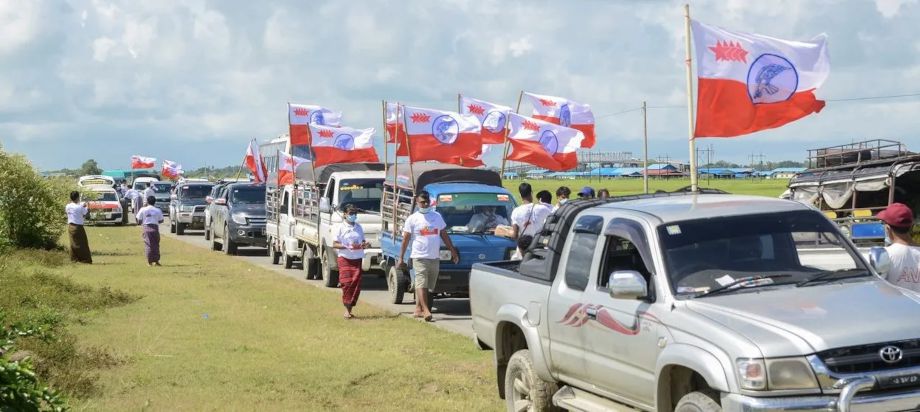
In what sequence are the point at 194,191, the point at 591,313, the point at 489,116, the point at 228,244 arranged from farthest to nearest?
the point at 194,191 → the point at 228,244 → the point at 489,116 → the point at 591,313

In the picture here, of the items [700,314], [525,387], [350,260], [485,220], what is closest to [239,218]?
[485,220]

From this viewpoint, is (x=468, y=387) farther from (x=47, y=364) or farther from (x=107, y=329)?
(x=107, y=329)

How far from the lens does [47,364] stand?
1095 cm

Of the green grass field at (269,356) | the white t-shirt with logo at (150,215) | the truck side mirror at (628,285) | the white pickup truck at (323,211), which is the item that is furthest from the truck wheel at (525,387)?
the white t-shirt with logo at (150,215)

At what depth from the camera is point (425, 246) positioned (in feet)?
54.6

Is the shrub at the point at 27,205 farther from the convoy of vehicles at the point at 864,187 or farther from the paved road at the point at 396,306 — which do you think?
the convoy of vehicles at the point at 864,187

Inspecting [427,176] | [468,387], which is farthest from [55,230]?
[468,387]

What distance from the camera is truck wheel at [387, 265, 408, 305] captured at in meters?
18.9

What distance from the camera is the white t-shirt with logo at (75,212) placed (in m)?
26.5

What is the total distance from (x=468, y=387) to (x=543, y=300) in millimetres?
2664

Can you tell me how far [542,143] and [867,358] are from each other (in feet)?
56.3

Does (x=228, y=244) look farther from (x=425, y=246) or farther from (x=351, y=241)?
(x=425, y=246)

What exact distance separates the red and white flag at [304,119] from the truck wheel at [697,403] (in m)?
20.8

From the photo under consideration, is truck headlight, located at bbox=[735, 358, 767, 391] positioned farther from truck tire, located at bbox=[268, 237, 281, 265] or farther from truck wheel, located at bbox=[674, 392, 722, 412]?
truck tire, located at bbox=[268, 237, 281, 265]
